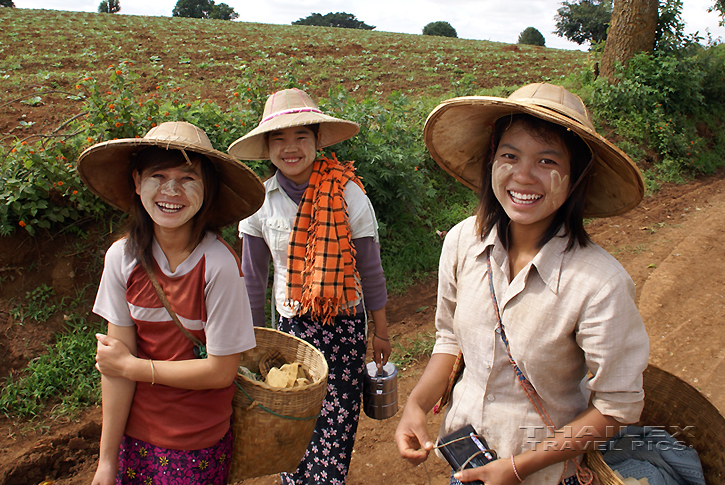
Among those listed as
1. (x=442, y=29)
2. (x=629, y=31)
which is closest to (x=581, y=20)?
(x=442, y=29)

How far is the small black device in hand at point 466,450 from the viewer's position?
59.9 inches

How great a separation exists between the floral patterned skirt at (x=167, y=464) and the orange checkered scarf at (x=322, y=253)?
81cm

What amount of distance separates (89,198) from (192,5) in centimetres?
4193

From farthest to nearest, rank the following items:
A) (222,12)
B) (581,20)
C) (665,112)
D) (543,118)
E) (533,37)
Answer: (222,12) < (533,37) < (581,20) < (665,112) < (543,118)

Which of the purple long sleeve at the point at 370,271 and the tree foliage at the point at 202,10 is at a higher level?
the tree foliage at the point at 202,10

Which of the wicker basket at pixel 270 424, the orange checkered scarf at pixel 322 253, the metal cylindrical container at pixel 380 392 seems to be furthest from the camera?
the metal cylindrical container at pixel 380 392

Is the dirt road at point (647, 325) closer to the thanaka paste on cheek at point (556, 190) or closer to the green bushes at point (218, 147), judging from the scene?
the green bushes at point (218, 147)

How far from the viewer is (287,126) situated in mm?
2393

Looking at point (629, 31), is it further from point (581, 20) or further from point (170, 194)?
point (581, 20)

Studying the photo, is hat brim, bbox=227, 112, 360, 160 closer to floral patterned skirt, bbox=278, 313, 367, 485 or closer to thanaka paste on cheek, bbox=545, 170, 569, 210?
floral patterned skirt, bbox=278, 313, 367, 485

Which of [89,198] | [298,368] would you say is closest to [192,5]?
[89,198]

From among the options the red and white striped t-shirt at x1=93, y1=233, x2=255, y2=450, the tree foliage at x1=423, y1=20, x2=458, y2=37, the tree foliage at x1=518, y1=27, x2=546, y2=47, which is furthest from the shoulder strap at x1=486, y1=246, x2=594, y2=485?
the tree foliage at x1=423, y1=20, x2=458, y2=37

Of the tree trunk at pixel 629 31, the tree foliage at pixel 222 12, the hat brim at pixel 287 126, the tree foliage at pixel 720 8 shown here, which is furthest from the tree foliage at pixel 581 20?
the hat brim at pixel 287 126

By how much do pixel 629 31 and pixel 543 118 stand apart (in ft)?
29.9
